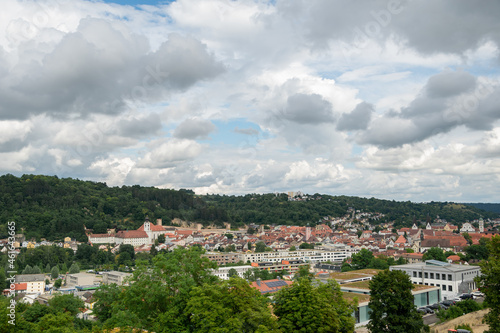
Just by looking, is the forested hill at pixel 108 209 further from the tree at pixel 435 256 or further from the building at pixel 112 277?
the tree at pixel 435 256

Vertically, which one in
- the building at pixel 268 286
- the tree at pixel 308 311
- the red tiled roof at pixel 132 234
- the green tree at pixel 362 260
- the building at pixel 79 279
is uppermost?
the tree at pixel 308 311

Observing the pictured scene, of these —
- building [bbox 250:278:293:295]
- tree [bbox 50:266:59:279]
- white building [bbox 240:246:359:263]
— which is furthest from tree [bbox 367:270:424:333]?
white building [bbox 240:246:359:263]

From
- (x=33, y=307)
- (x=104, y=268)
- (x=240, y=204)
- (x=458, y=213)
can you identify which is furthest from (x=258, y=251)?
(x=458, y=213)

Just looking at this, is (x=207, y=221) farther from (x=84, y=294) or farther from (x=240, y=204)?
(x=84, y=294)

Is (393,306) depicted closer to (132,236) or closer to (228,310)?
(228,310)

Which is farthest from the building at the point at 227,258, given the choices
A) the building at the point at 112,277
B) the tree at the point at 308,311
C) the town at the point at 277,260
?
the tree at the point at 308,311

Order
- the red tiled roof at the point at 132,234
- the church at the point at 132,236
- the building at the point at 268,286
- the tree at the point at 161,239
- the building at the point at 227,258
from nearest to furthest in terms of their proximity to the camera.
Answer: the building at the point at 268,286 < the building at the point at 227,258 < the church at the point at 132,236 < the red tiled roof at the point at 132,234 < the tree at the point at 161,239
